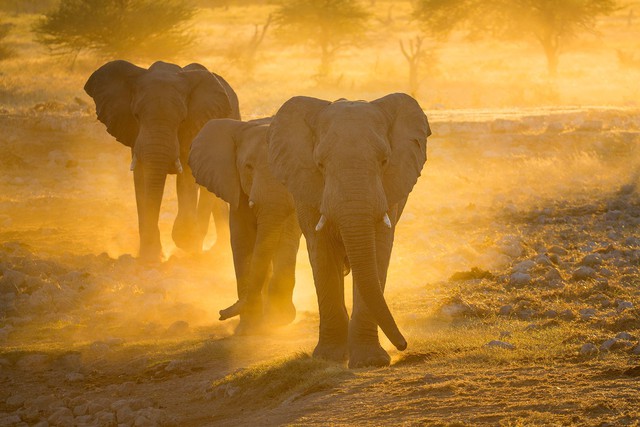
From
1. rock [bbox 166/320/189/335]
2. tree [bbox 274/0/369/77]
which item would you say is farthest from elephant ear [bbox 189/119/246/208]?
tree [bbox 274/0/369/77]

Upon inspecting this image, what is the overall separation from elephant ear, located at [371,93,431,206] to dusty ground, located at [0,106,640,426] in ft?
4.59

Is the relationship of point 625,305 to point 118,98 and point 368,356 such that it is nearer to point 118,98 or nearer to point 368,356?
point 368,356

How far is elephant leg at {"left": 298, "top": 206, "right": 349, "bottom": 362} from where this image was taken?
9.40 m

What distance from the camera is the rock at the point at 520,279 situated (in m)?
13.1

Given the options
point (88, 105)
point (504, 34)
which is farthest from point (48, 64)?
point (504, 34)

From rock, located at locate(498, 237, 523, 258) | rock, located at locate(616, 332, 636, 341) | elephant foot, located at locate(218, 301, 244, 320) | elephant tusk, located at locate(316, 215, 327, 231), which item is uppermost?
elephant tusk, located at locate(316, 215, 327, 231)

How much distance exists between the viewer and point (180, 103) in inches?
598

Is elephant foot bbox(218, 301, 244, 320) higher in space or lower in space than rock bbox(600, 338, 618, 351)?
higher

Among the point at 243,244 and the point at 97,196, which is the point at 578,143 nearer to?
the point at 97,196

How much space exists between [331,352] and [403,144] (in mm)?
1840

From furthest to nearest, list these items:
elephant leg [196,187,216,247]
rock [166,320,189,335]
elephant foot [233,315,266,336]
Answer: elephant leg [196,187,216,247]
rock [166,320,189,335]
elephant foot [233,315,266,336]

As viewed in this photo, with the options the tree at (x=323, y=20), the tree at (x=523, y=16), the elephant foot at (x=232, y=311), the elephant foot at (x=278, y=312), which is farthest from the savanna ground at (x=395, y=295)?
the tree at (x=523, y=16)

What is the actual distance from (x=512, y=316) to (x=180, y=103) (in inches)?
231

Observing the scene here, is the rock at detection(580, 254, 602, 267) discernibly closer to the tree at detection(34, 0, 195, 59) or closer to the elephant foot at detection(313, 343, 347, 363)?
the elephant foot at detection(313, 343, 347, 363)
